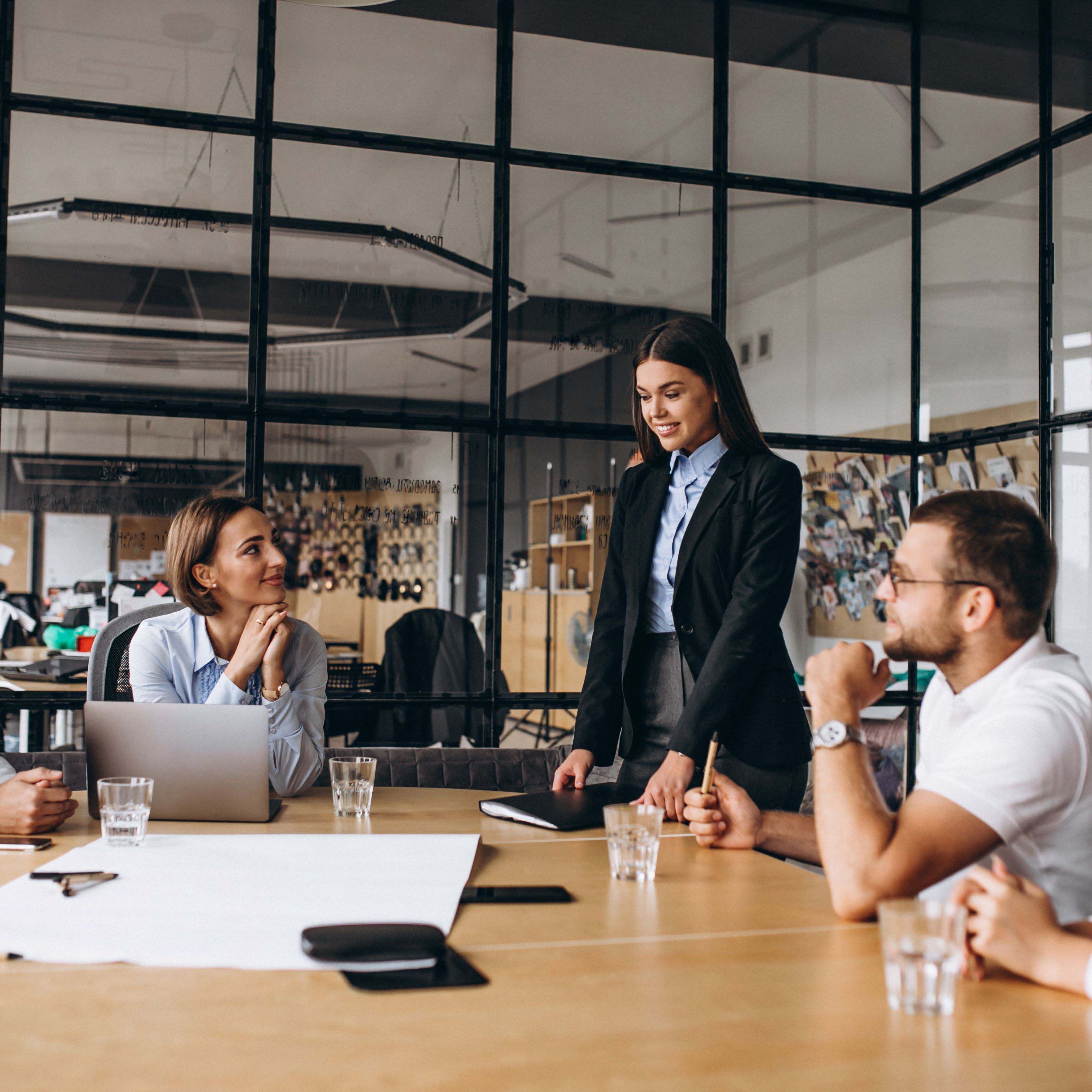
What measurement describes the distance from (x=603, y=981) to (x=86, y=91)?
10.8 feet

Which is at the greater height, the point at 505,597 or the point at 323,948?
the point at 505,597

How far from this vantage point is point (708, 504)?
2.36 m

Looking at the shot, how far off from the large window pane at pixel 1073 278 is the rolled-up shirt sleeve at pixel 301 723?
268cm

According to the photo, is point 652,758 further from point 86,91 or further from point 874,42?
point 874,42

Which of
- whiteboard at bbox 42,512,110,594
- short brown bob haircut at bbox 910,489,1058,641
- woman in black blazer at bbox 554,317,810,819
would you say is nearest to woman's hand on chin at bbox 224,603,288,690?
woman in black blazer at bbox 554,317,810,819

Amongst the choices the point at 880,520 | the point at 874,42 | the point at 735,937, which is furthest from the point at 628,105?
the point at 735,937

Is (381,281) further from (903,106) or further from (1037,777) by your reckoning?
(1037,777)

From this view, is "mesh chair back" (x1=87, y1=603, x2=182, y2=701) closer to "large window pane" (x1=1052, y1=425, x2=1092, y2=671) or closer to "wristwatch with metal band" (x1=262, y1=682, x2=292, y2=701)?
"wristwatch with metal band" (x1=262, y1=682, x2=292, y2=701)

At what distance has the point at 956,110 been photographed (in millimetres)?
4039

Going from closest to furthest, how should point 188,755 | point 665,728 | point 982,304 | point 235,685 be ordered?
1. point 188,755
2. point 235,685
3. point 665,728
4. point 982,304

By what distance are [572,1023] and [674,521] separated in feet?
5.28

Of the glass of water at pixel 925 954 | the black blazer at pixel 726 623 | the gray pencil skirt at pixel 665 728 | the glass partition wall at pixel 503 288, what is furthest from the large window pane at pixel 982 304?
the glass of water at pixel 925 954

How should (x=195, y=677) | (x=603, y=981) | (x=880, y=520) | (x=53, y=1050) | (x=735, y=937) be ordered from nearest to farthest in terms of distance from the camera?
(x=53, y=1050)
(x=603, y=981)
(x=735, y=937)
(x=195, y=677)
(x=880, y=520)

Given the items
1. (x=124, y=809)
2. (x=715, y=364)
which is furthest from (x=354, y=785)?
(x=715, y=364)
